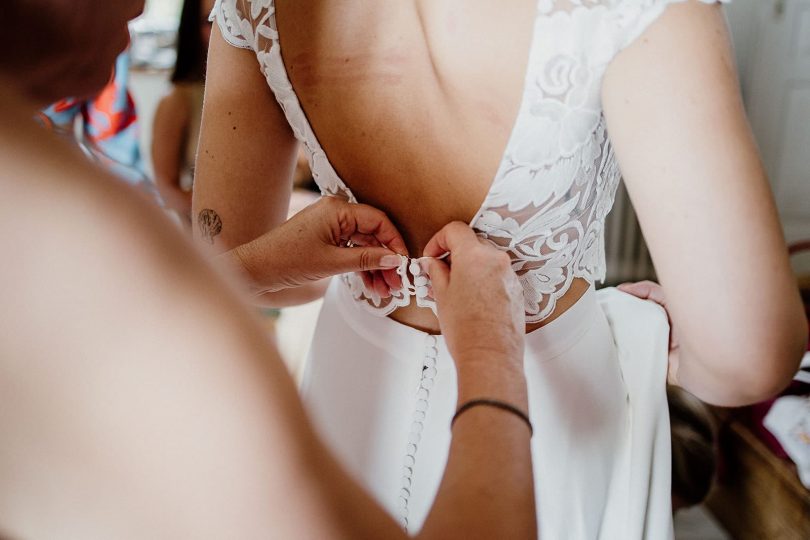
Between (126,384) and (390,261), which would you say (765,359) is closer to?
(390,261)

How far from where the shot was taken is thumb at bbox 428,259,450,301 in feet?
2.17

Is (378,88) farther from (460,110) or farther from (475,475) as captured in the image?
(475,475)

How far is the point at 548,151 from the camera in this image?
627mm

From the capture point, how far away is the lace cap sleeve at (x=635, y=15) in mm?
524

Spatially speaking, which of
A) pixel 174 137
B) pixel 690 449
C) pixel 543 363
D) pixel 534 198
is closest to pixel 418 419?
pixel 543 363

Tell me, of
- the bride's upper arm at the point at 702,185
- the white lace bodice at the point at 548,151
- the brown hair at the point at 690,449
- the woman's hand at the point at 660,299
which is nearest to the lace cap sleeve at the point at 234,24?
the white lace bodice at the point at 548,151

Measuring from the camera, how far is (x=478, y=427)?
0.51 m

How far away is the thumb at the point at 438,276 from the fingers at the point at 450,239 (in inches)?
0.5

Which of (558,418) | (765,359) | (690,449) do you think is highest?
(765,359)

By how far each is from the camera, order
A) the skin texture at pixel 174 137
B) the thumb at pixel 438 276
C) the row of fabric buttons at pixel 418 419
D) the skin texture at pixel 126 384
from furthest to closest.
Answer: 1. the skin texture at pixel 174 137
2. the row of fabric buttons at pixel 418 419
3. the thumb at pixel 438 276
4. the skin texture at pixel 126 384

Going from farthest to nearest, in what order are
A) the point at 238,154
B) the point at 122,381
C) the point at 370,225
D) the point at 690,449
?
the point at 690,449 < the point at 238,154 < the point at 370,225 < the point at 122,381

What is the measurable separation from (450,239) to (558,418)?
0.29 m

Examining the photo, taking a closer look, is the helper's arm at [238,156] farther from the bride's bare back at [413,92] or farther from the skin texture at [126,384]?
the skin texture at [126,384]

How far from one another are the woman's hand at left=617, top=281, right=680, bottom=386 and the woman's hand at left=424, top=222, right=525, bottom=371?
0.32 meters
